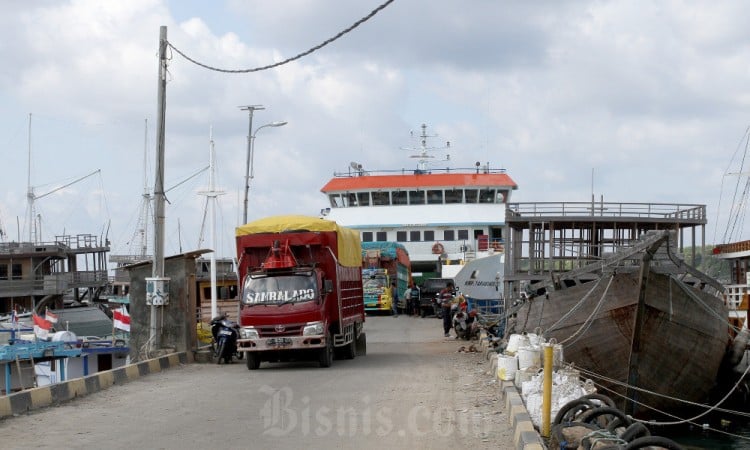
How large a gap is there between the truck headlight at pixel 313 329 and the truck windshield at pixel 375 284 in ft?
73.8

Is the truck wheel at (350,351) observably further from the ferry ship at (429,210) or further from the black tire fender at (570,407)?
the ferry ship at (429,210)

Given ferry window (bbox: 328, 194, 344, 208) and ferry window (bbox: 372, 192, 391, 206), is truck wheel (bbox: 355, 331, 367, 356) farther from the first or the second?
ferry window (bbox: 328, 194, 344, 208)

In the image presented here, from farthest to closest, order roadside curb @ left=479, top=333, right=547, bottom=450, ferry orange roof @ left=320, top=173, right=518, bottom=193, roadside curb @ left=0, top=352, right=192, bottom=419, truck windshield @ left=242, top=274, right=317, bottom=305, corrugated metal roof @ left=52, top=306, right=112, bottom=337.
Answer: ferry orange roof @ left=320, top=173, right=518, bottom=193 < corrugated metal roof @ left=52, top=306, right=112, bottom=337 < truck windshield @ left=242, top=274, right=317, bottom=305 < roadside curb @ left=0, top=352, right=192, bottom=419 < roadside curb @ left=479, top=333, right=547, bottom=450

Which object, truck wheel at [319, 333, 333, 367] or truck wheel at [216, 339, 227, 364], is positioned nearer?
truck wheel at [319, 333, 333, 367]

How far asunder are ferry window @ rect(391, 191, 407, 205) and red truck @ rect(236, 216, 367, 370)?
28767 mm

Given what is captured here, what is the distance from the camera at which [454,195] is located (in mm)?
47281

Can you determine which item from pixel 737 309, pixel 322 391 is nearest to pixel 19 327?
pixel 322 391

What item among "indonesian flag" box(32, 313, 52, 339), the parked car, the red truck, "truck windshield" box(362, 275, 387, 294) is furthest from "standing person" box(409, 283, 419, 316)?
the red truck

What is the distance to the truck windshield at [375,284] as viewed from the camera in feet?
129

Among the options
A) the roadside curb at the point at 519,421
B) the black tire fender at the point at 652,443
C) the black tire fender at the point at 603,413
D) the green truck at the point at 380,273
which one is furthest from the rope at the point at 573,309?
the green truck at the point at 380,273

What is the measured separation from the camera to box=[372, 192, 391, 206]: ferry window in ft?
156

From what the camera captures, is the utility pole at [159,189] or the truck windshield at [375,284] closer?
the utility pole at [159,189]

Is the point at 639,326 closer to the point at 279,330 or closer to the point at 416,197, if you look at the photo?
the point at 279,330

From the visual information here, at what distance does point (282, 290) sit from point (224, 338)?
7.14 feet
